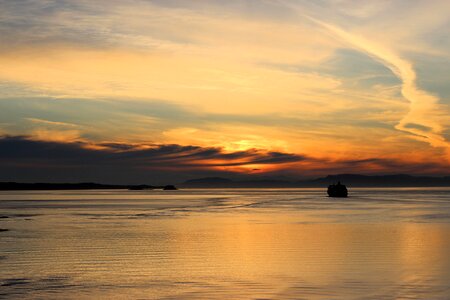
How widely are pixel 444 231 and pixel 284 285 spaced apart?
92.1 ft

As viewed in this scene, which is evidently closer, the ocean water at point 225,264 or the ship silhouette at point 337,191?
the ocean water at point 225,264

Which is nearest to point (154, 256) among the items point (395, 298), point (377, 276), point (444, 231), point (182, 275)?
point (182, 275)

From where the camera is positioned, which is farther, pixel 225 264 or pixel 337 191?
pixel 337 191

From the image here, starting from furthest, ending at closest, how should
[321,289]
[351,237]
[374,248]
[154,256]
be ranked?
1. [351,237]
2. [374,248]
3. [154,256]
4. [321,289]

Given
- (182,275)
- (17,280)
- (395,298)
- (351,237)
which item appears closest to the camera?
(395,298)

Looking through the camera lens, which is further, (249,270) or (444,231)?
(444,231)

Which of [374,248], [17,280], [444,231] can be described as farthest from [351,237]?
[17,280]

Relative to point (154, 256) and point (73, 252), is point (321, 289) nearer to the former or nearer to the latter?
point (154, 256)

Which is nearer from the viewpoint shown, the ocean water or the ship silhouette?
the ocean water

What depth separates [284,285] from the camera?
21.9 meters

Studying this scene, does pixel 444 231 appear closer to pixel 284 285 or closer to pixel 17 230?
pixel 284 285

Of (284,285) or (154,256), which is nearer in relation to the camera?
(284,285)

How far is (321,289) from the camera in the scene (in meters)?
21.0

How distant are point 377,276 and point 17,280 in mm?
13530
